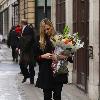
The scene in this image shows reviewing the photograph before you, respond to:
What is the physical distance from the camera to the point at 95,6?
12477 mm

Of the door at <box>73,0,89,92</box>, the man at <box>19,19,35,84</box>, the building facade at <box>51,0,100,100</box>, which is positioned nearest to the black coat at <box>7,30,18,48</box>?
the building facade at <box>51,0,100,100</box>

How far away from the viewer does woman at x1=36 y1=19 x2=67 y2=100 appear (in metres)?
9.13

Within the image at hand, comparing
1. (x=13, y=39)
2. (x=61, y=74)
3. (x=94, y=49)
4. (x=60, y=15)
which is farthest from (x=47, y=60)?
(x=13, y=39)

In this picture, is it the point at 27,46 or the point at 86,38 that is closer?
the point at 86,38

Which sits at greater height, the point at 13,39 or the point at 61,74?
the point at 13,39

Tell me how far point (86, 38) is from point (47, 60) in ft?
15.7

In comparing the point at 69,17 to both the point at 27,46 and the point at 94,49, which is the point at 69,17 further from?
the point at 94,49

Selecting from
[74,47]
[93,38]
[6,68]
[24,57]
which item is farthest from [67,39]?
[6,68]

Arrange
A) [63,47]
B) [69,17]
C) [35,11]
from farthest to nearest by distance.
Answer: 1. [35,11]
2. [69,17]
3. [63,47]

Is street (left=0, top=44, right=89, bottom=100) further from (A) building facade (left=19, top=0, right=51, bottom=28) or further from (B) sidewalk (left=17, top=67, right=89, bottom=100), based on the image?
(A) building facade (left=19, top=0, right=51, bottom=28)

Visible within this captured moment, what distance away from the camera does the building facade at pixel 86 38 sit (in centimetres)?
1244

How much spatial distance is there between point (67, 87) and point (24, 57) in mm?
1678

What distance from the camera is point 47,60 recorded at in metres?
9.20

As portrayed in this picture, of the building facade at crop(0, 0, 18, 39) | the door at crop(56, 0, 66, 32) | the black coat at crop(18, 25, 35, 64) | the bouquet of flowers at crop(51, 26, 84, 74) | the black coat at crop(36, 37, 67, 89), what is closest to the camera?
the bouquet of flowers at crop(51, 26, 84, 74)
